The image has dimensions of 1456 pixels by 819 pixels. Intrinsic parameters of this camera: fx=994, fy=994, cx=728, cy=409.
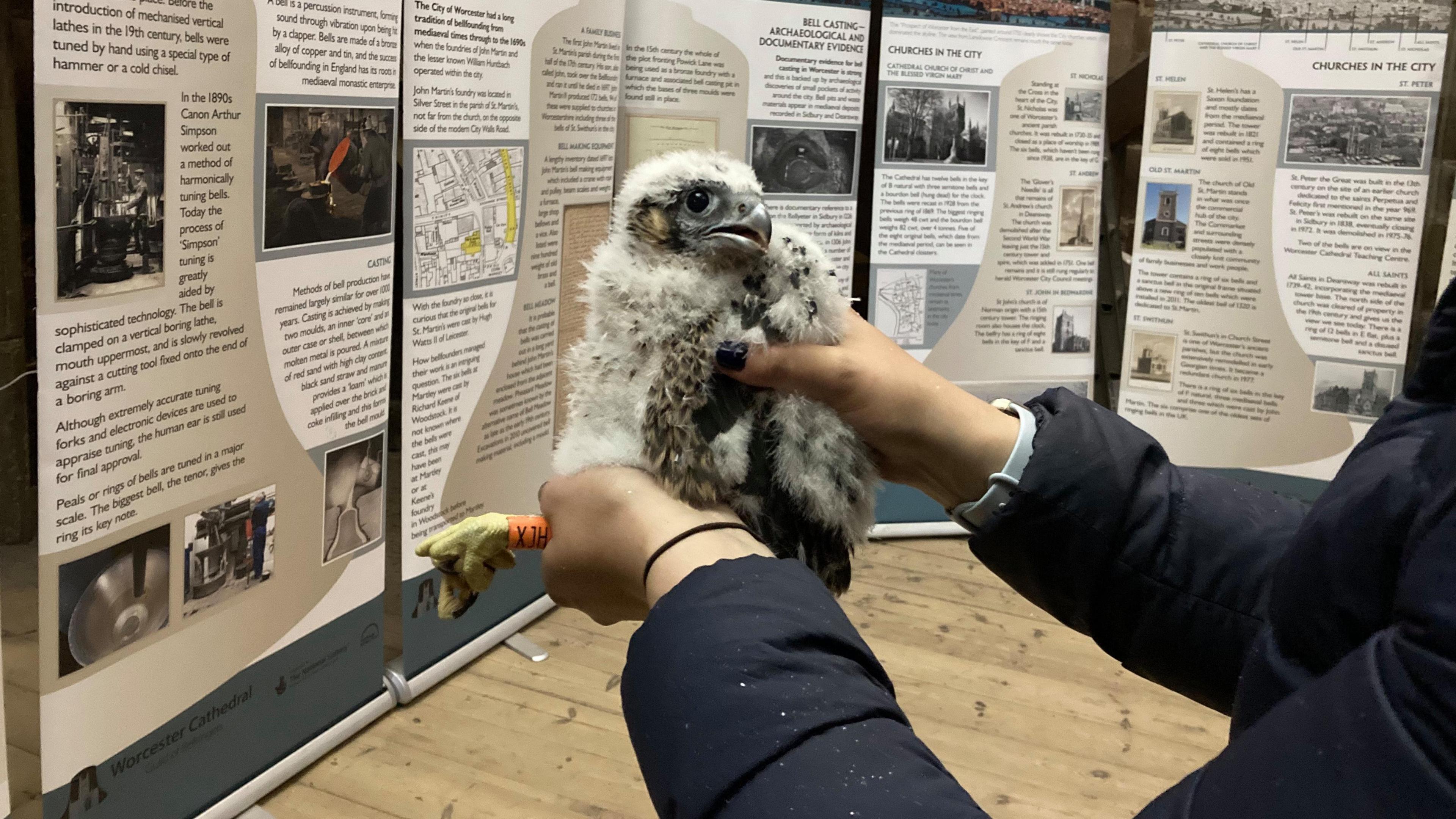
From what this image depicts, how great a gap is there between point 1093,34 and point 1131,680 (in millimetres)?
2247

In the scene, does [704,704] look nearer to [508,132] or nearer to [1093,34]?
[508,132]

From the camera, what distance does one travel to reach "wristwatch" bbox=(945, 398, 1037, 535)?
135cm

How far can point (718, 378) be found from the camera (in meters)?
1.29

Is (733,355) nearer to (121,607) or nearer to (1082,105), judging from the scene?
(121,607)

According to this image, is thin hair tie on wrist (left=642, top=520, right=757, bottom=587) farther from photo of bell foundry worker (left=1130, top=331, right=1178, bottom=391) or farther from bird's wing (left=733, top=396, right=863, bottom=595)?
photo of bell foundry worker (left=1130, top=331, right=1178, bottom=391)

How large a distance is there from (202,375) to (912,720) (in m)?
1.89

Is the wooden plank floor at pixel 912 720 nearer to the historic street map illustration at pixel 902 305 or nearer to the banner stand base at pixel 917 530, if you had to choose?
the banner stand base at pixel 917 530

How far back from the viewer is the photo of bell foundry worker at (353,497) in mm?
2268

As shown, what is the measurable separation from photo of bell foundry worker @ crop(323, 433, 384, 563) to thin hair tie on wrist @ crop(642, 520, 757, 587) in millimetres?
1373

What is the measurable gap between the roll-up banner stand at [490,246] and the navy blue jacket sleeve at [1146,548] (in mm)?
1604

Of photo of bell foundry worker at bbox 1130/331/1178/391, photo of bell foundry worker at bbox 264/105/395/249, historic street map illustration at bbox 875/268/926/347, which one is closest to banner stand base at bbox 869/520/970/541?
historic street map illustration at bbox 875/268/926/347

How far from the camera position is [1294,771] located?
0.63m

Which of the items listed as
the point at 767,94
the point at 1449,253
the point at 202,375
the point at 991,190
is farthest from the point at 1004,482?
the point at 1449,253

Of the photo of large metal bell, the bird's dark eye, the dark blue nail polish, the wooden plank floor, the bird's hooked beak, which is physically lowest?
the wooden plank floor
